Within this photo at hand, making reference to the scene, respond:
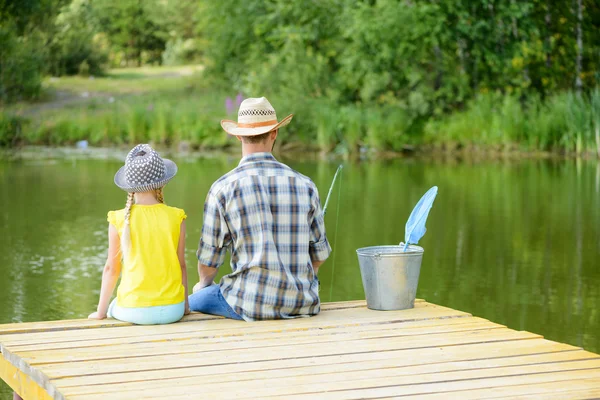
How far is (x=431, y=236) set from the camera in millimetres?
9516

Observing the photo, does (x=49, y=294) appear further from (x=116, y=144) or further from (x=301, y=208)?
(x=116, y=144)

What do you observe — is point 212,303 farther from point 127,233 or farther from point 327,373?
point 327,373

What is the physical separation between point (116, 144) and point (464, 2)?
804 cm

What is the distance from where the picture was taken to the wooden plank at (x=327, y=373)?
3131 millimetres

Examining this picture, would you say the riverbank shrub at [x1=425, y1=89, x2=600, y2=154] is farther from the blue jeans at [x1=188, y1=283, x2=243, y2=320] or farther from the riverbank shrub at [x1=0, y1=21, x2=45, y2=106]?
the blue jeans at [x1=188, y1=283, x2=243, y2=320]

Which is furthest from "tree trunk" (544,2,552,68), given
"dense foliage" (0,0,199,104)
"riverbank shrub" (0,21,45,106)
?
"riverbank shrub" (0,21,45,106)

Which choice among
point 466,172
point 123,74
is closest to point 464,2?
point 466,172

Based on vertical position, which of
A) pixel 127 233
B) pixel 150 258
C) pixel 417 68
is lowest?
pixel 150 258

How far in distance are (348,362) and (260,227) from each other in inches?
29.3

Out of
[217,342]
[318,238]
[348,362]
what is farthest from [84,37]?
[348,362]

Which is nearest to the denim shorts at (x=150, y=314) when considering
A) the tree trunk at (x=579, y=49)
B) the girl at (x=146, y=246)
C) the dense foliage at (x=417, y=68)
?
the girl at (x=146, y=246)

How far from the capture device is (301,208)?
4.01 meters

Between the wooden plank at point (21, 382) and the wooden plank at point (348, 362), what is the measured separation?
13 centimetres

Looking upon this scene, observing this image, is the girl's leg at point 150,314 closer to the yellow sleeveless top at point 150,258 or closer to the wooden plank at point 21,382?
the yellow sleeveless top at point 150,258
